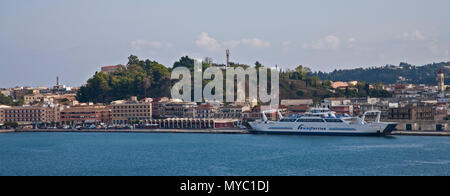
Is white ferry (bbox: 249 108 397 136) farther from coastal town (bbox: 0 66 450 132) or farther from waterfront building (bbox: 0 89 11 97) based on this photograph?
waterfront building (bbox: 0 89 11 97)

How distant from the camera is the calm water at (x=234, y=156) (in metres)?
31.7

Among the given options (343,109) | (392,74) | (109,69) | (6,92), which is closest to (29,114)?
(6,92)

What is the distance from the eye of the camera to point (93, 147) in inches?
1768

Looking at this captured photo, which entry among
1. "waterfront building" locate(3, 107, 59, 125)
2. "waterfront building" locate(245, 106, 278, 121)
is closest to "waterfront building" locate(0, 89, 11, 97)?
"waterfront building" locate(3, 107, 59, 125)

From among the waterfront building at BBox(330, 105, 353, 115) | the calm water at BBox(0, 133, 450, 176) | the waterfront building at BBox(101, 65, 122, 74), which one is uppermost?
the waterfront building at BBox(101, 65, 122, 74)

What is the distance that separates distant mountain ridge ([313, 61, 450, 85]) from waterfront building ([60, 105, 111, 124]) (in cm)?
7366

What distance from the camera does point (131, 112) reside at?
2810 inches

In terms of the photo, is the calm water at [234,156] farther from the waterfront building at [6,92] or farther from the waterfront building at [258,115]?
the waterfront building at [6,92]

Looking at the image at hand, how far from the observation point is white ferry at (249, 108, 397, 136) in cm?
4897

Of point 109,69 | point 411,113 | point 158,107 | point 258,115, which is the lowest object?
point 258,115

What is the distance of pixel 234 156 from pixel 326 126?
15.2m

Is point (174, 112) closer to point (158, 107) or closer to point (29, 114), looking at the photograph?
point (158, 107)
